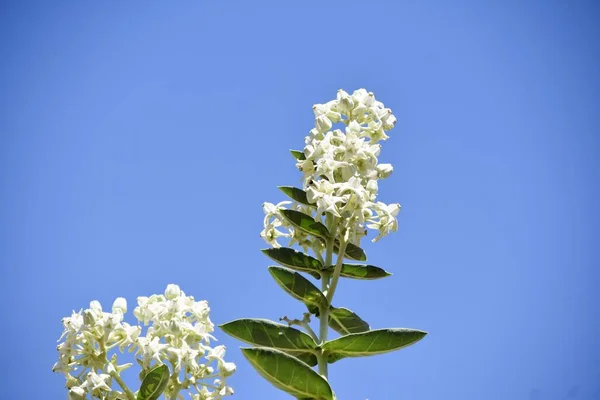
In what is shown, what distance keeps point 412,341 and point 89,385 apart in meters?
1.87

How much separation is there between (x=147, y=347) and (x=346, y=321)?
54.0 inches

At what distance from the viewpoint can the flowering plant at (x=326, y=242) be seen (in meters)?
4.14

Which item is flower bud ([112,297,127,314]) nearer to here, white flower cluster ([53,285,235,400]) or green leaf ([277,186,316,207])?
white flower cluster ([53,285,235,400])

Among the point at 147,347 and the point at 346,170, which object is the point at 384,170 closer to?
the point at 346,170

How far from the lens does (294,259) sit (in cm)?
471

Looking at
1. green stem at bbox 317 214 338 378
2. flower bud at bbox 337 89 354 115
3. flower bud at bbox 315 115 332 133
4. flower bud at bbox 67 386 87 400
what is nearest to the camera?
flower bud at bbox 67 386 87 400

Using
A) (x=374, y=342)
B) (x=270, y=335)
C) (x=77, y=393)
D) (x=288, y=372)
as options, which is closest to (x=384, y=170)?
(x=374, y=342)

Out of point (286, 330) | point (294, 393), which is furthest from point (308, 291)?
point (294, 393)

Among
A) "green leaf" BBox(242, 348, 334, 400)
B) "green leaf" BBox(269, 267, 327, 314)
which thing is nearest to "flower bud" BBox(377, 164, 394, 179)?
"green leaf" BBox(269, 267, 327, 314)

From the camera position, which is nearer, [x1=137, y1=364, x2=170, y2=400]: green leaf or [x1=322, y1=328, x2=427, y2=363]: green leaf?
[x1=137, y1=364, x2=170, y2=400]: green leaf

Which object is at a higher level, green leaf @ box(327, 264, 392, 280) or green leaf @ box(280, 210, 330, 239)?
green leaf @ box(280, 210, 330, 239)

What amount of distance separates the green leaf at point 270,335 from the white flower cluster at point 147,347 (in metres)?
0.20

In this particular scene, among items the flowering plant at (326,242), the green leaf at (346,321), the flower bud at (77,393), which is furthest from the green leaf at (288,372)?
the flower bud at (77,393)

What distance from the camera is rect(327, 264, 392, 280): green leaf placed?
475cm
